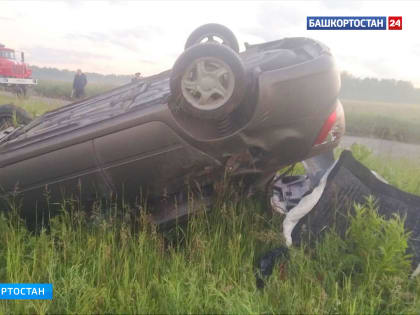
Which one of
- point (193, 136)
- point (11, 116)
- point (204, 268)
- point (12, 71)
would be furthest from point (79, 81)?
point (204, 268)

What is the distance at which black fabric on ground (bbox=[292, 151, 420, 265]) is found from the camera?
7.88ft

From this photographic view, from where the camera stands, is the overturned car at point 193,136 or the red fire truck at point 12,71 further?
the red fire truck at point 12,71

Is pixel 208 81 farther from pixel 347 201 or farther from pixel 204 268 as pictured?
pixel 347 201

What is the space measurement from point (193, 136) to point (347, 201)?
1.20 meters

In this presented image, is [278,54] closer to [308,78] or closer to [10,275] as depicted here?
[308,78]

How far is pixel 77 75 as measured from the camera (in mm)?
14859

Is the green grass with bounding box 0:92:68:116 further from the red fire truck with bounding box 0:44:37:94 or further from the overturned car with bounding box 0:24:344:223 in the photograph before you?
the red fire truck with bounding box 0:44:37:94

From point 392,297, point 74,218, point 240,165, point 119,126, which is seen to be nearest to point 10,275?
point 74,218

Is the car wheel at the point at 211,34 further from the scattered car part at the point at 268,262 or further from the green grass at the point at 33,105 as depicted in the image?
the green grass at the point at 33,105

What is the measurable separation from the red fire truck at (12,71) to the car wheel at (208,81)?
1963 cm

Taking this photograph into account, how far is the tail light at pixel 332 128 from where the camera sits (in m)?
2.50

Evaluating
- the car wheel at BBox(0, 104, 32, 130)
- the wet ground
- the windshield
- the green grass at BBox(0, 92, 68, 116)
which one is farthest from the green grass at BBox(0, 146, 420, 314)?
the windshield

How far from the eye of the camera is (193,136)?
7.52ft

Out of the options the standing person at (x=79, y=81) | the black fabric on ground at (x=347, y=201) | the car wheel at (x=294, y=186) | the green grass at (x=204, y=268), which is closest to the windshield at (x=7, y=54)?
the standing person at (x=79, y=81)
